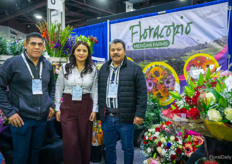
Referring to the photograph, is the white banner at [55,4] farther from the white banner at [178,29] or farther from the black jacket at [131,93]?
the black jacket at [131,93]

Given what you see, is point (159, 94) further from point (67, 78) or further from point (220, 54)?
point (67, 78)

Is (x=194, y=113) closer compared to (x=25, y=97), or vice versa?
(x=194, y=113)

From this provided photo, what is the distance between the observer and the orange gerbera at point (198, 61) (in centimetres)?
302

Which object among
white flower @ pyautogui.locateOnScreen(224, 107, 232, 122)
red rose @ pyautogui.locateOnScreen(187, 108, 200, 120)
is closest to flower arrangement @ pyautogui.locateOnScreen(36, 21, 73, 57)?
red rose @ pyautogui.locateOnScreen(187, 108, 200, 120)

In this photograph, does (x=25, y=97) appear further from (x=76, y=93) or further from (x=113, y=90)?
(x=113, y=90)

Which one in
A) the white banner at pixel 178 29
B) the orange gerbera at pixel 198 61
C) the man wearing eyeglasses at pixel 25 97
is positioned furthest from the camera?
the orange gerbera at pixel 198 61

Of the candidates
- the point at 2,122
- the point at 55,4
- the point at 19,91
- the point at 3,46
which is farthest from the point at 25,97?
the point at 55,4

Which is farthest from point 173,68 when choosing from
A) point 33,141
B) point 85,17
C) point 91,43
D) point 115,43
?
point 85,17

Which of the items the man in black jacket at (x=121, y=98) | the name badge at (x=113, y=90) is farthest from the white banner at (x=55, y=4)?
the name badge at (x=113, y=90)

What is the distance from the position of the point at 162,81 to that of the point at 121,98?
184 cm

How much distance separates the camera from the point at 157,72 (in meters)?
3.54

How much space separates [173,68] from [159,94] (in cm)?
54

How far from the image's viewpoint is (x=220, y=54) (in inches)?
112

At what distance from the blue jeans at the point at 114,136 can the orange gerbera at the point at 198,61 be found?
5.98 feet
